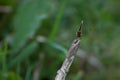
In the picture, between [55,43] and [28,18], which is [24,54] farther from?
[28,18]

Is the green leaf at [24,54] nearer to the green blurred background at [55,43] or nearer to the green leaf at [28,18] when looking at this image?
the green blurred background at [55,43]

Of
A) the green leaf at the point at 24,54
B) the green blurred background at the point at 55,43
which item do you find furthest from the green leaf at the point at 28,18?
the green leaf at the point at 24,54

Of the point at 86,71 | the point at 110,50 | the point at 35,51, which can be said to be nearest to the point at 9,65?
the point at 35,51

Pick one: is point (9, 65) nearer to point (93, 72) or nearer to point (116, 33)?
point (93, 72)

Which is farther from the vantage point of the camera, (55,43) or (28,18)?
(28,18)

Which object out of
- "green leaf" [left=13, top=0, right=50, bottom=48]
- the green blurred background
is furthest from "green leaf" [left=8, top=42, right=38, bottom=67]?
"green leaf" [left=13, top=0, right=50, bottom=48]

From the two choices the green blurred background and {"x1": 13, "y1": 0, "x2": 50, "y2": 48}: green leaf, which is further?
{"x1": 13, "y1": 0, "x2": 50, "y2": 48}: green leaf

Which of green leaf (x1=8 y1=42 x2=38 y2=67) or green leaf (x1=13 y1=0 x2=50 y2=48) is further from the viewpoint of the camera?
green leaf (x1=13 y1=0 x2=50 y2=48)

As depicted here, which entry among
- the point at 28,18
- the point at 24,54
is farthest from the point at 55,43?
the point at 28,18

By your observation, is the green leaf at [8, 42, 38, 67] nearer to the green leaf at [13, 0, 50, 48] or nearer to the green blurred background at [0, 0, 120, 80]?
the green blurred background at [0, 0, 120, 80]
